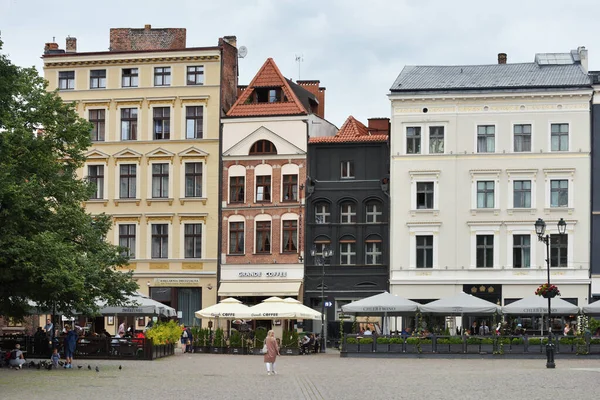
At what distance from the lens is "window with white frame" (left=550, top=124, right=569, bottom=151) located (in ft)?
210

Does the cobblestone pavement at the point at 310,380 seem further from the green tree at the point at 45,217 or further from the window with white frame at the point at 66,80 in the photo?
the window with white frame at the point at 66,80

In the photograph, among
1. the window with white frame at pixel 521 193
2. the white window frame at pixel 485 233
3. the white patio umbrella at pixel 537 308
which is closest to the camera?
the white patio umbrella at pixel 537 308

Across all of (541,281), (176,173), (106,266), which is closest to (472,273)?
(541,281)

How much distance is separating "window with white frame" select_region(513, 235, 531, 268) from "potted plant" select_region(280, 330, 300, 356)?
576 inches

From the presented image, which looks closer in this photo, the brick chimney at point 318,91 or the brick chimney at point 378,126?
the brick chimney at point 378,126

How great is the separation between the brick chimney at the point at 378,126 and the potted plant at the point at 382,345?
21.0 metres

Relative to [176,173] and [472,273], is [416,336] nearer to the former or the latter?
[472,273]

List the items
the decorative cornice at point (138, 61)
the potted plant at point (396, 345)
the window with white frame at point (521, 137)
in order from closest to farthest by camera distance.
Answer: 1. the potted plant at point (396, 345)
2. the window with white frame at point (521, 137)
3. the decorative cornice at point (138, 61)

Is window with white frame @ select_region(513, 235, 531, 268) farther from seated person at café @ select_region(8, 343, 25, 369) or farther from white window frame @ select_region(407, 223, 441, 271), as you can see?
seated person at café @ select_region(8, 343, 25, 369)

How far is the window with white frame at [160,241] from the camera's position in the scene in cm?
6888

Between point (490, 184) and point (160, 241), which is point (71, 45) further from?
point (490, 184)

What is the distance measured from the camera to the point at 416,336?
171ft

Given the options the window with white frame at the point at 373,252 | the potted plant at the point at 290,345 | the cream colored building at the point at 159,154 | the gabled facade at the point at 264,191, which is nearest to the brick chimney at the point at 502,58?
the gabled facade at the point at 264,191

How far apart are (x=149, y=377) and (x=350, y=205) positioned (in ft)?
108
